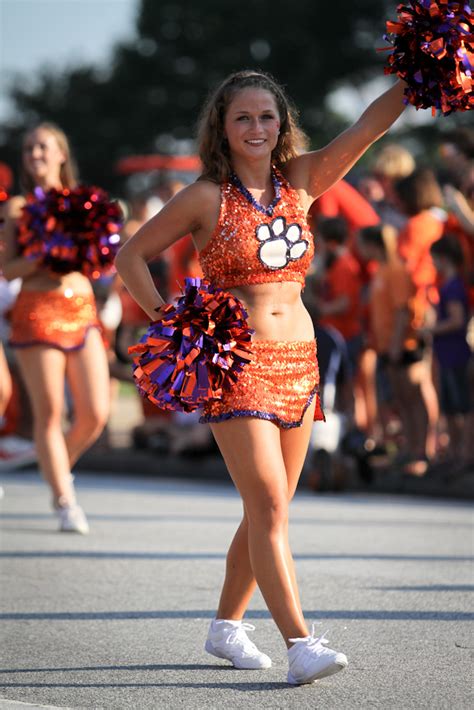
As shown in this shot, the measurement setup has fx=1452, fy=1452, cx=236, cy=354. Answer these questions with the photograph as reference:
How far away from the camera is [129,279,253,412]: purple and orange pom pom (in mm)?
4750

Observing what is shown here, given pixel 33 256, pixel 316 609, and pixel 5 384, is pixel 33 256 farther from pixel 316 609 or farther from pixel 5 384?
pixel 316 609

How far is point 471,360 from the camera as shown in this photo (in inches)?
413

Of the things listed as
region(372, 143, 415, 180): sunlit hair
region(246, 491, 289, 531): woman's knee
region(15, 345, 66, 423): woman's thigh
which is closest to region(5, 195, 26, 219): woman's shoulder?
region(15, 345, 66, 423): woman's thigh

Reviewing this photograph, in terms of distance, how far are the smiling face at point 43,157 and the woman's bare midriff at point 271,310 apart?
3.75m

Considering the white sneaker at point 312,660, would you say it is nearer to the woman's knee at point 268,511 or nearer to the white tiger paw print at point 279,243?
the woman's knee at point 268,511

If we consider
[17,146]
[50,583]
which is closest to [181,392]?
[50,583]

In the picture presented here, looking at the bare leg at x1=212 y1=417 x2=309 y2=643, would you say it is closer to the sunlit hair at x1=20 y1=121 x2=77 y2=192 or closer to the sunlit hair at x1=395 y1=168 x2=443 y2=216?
the sunlit hair at x1=20 y1=121 x2=77 y2=192

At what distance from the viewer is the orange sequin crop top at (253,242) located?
4941mm

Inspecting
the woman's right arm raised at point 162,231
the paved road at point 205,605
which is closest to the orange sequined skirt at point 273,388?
the woman's right arm raised at point 162,231

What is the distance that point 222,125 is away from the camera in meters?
5.12

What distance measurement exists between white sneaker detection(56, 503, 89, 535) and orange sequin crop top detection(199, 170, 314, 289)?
12.5 ft

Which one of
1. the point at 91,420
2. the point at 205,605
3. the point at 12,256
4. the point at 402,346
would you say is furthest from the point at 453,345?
the point at 205,605

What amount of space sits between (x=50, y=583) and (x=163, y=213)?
100 inches

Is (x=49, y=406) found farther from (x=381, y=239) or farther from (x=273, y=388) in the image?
(x=273, y=388)
